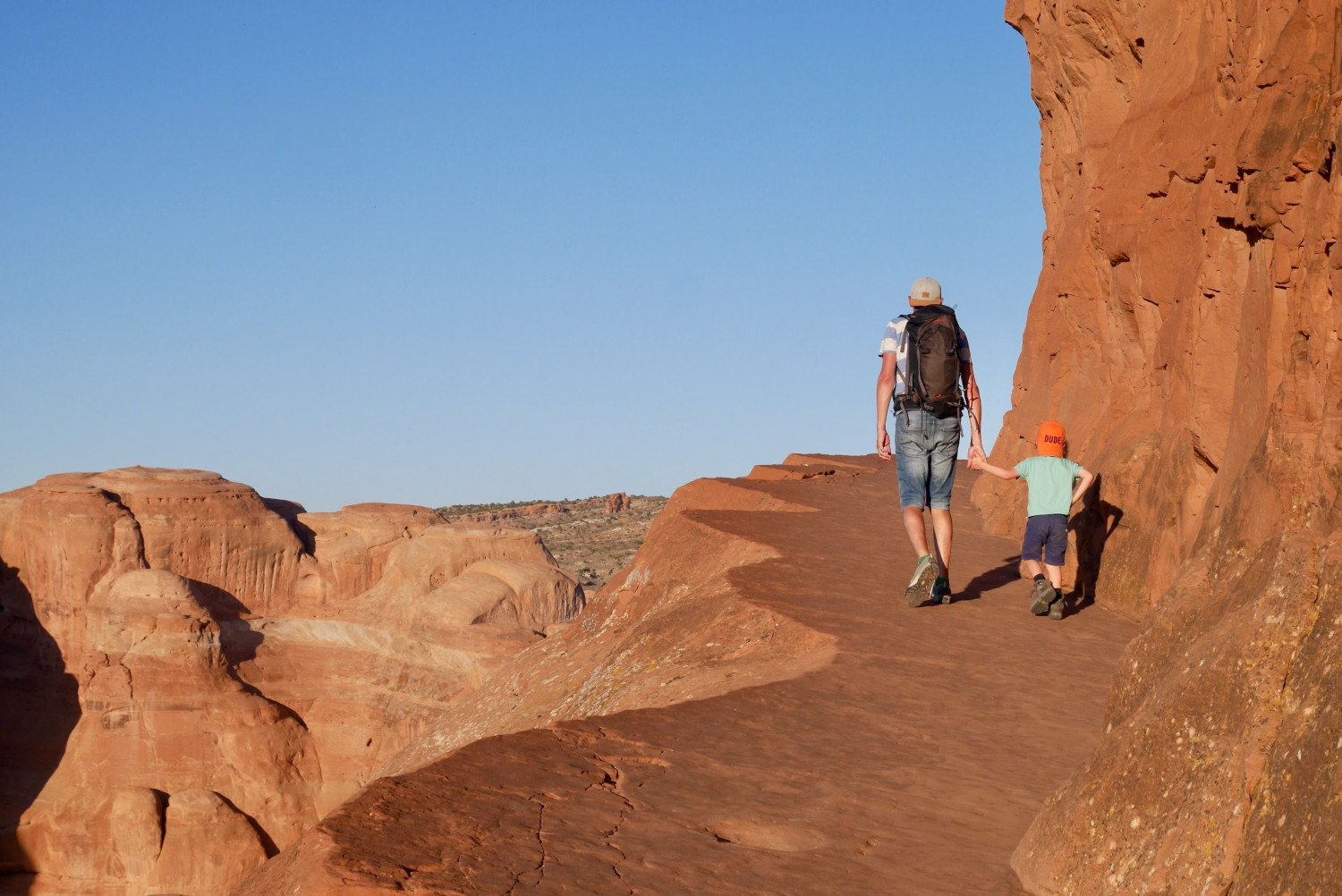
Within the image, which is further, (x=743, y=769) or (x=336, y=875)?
(x=743, y=769)

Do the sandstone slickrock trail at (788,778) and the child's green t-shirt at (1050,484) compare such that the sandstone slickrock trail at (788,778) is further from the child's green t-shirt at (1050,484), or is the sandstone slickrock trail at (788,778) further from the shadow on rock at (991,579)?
the child's green t-shirt at (1050,484)

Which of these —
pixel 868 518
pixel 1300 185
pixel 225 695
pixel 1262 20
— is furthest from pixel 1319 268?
pixel 225 695

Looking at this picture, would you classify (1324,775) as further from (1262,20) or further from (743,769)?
(1262,20)

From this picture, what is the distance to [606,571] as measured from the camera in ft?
132

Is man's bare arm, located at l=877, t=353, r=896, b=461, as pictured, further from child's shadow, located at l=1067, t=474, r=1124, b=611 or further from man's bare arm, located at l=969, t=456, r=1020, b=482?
child's shadow, located at l=1067, t=474, r=1124, b=611

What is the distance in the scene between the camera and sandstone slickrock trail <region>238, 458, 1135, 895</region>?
4504 mm

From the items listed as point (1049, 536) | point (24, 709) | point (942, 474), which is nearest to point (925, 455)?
point (942, 474)

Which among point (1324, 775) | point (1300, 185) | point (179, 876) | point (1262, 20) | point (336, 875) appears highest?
point (1262, 20)

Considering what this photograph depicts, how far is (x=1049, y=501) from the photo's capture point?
904 cm

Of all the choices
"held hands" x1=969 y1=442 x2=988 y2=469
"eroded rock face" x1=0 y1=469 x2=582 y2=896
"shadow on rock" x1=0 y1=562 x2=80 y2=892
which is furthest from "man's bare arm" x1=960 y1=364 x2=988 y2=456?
"shadow on rock" x1=0 y1=562 x2=80 y2=892

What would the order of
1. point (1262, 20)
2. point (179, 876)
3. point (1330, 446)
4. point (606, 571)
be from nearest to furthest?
point (1330, 446) → point (1262, 20) → point (179, 876) → point (606, 571)

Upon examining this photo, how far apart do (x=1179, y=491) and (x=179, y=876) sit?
21.6 m

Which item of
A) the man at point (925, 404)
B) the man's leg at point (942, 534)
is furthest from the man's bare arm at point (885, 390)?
the man's leg at point (942, 534)

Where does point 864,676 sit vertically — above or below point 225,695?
above
